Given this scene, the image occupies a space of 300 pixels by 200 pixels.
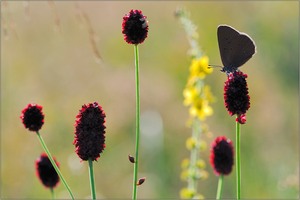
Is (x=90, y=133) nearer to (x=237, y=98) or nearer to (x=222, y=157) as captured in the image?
(x=237, y=98)

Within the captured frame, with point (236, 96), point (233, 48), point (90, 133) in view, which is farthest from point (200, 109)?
point (90, 133)

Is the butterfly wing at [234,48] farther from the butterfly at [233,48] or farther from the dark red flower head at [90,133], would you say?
the dark red flower head at [90,133]

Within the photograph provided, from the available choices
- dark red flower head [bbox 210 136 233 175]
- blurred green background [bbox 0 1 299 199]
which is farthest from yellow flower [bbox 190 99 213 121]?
blurred green background [bbox 0 1 299 199]

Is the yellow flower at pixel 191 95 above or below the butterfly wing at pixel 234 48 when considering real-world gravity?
below

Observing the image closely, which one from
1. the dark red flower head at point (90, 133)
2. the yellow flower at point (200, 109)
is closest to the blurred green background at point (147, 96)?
the yellow flower at point (200, 109)

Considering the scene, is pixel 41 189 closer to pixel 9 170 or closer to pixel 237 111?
pixel 9 170

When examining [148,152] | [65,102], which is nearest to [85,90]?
[65,102]
